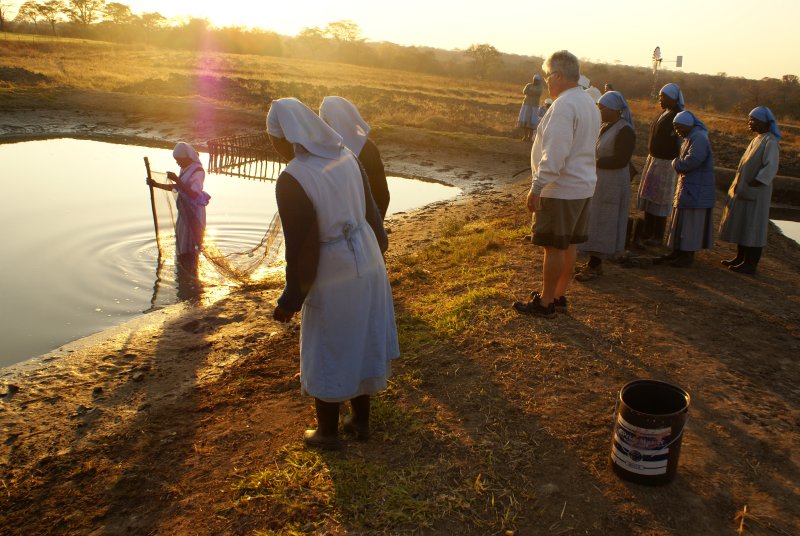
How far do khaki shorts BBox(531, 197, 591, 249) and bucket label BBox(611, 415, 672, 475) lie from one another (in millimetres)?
1611

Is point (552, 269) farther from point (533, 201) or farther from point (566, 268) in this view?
point (533, 201)

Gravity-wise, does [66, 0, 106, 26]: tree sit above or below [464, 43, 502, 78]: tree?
above

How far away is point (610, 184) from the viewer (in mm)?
5574

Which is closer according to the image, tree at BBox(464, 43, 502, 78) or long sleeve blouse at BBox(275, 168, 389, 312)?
long sleeve blouse at BBox(275, 168, 389, 312)

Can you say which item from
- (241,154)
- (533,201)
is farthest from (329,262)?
(241,154)

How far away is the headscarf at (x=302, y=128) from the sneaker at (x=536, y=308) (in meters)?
2.47

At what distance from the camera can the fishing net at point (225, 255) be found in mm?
6375

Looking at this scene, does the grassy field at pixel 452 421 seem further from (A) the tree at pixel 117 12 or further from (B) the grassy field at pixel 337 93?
(A) the tree at pixel 117 12

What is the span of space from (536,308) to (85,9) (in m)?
86.0

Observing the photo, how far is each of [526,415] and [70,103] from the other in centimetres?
2015

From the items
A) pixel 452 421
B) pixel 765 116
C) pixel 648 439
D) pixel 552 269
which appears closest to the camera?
pixel 648 439

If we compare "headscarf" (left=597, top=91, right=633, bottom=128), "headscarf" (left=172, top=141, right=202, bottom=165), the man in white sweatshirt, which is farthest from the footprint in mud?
"headscarf" (left=597, top=91, right=633, bottom=128)

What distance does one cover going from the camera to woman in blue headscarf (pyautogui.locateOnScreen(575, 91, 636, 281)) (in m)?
5.37

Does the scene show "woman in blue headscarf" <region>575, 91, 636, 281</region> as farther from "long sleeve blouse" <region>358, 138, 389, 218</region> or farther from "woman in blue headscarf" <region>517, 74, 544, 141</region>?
"woman in blue headscarf" <region>517, 74, 544, 141</region>
